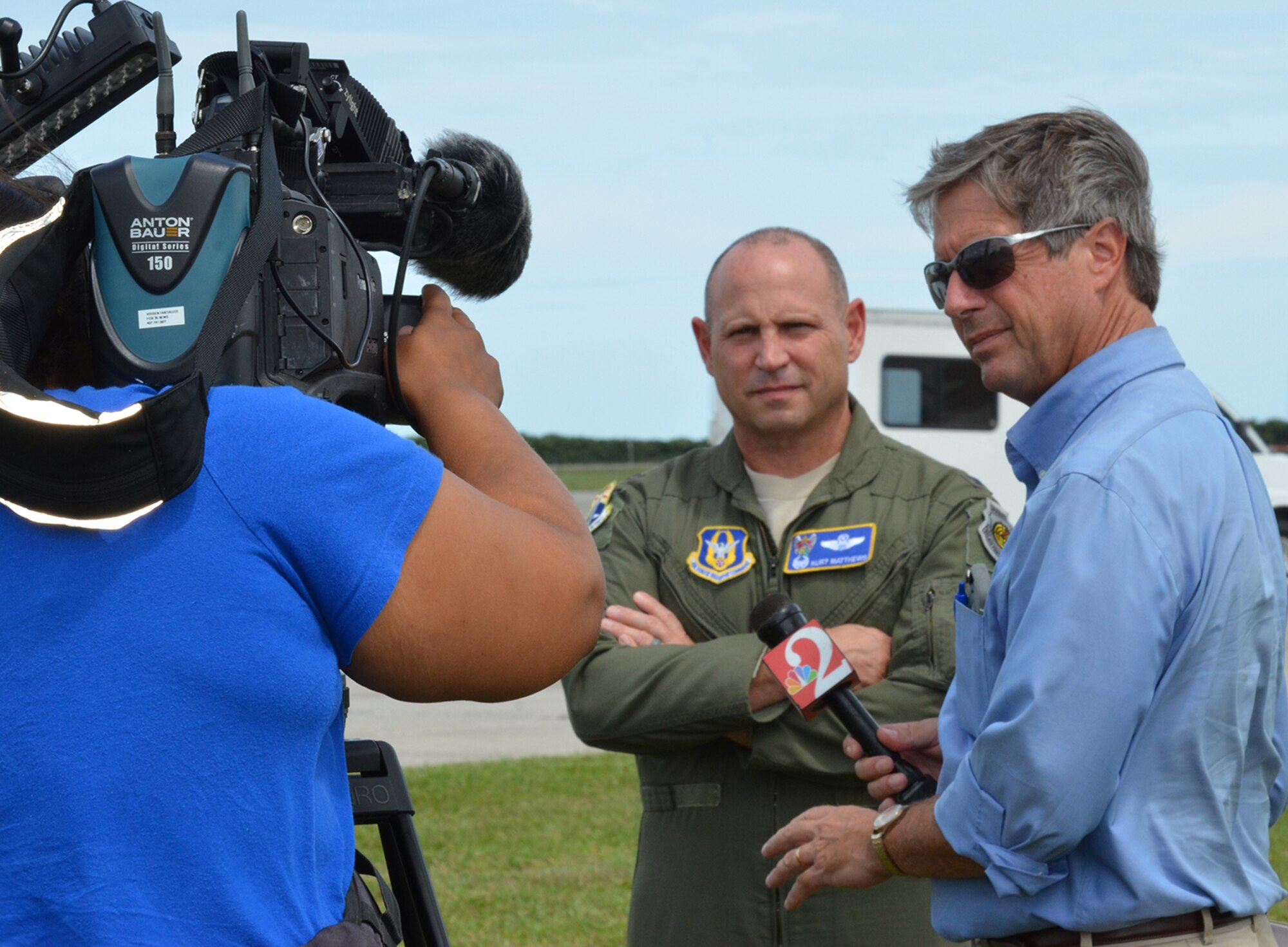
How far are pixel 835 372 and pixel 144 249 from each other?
2.00 m

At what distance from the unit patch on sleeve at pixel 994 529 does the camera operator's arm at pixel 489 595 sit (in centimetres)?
158

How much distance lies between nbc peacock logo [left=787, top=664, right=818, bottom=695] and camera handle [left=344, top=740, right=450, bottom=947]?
766mm

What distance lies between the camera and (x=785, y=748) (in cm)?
266

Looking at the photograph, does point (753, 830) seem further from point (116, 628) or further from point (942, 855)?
point (116, 628)

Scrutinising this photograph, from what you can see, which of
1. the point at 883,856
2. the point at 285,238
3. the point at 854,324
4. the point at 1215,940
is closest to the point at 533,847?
the point at 854,324

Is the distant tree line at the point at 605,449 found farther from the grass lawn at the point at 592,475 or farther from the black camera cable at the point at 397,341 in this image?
the black camera cable at the point at 397,341

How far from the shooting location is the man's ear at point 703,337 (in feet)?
10.9

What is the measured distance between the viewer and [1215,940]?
6.04 feet

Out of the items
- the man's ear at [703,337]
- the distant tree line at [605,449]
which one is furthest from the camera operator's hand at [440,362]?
the distant tree line at [605,449]

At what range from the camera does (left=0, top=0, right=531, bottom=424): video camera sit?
1.32 m

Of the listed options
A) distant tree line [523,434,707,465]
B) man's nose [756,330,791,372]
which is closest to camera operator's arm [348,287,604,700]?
man's nose [756,330,791,372]

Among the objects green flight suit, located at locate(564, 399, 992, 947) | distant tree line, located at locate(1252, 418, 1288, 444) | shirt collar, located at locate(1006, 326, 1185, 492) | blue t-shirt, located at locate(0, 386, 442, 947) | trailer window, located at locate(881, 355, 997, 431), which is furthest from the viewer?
distant tree line, located at locate(1252, 418, 1288, 444)

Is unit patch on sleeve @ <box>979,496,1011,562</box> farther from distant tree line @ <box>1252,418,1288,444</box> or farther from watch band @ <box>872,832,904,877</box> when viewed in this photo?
distant tree line @ <box>1252,418,1288,444</box>

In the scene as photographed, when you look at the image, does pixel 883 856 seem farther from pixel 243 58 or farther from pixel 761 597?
pixel 243 58
